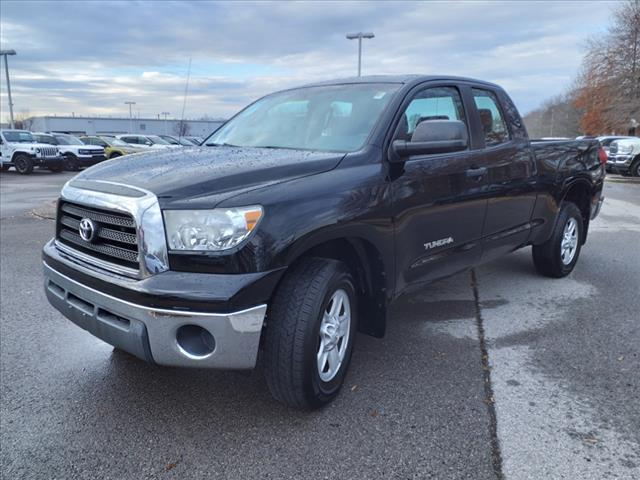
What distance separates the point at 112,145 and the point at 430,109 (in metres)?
25.1

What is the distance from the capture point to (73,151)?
2467 cm

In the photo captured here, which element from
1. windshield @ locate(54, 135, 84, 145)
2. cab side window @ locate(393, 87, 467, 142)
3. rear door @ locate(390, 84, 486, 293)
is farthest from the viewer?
windshield @ locate(54, 135, 84, 145)

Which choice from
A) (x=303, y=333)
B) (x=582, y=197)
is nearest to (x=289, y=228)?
(x=303, y=333)

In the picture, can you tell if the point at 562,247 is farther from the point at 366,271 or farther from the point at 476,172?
the point at 366,271

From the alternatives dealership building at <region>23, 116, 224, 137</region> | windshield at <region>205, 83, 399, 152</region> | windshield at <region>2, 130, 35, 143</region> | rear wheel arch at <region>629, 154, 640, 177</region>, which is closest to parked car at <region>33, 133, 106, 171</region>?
windshield at <region>2, 130, 35, 143</region>

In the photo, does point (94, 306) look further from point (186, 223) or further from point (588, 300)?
point (588, 300)

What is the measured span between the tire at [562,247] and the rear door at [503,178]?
0.66m

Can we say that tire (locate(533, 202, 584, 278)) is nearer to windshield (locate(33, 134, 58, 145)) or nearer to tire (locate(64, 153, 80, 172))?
tire (locate(64, 153, 80, 172))

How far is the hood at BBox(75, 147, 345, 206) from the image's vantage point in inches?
98.1

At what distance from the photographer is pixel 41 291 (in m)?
5.09

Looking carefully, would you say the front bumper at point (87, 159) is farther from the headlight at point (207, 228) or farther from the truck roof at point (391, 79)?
the headlight at point (207, 228)

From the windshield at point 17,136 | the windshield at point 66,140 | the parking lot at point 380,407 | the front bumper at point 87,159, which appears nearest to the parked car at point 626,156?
the parking lot at point 380,407

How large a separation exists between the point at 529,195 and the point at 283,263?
2938 mm

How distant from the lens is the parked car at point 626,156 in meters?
19.9
